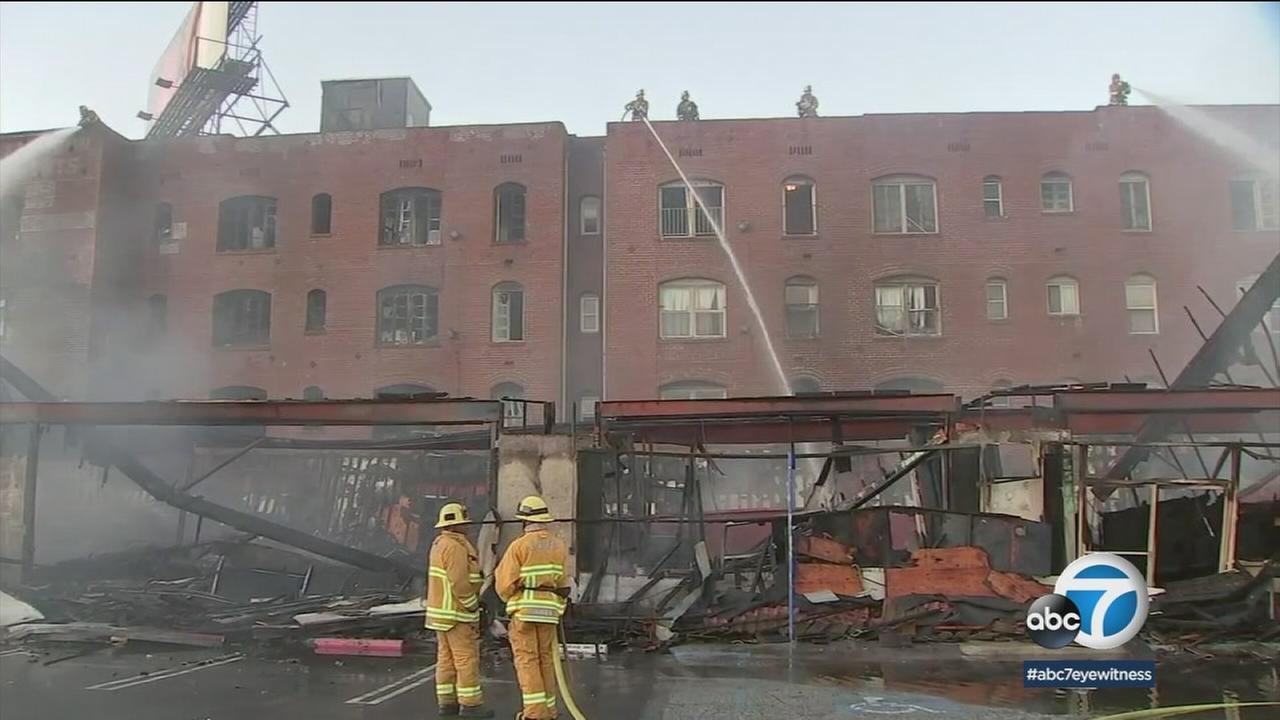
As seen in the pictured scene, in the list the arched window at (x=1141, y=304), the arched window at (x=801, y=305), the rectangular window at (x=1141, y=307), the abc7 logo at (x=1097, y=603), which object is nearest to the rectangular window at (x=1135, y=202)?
the arched window at (x=1141, y=304)

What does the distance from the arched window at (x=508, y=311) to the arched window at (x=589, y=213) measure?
2.48m

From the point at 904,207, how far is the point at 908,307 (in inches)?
105

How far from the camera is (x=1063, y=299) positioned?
2375 centimetres

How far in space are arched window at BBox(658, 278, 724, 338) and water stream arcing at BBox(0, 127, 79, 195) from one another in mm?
17104

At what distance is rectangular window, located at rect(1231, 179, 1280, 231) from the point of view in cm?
2355

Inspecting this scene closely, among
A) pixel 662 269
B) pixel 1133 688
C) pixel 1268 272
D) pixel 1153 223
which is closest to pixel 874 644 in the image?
pixel 1133 688

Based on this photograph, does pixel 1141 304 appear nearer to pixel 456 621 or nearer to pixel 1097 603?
pixel 1097 603

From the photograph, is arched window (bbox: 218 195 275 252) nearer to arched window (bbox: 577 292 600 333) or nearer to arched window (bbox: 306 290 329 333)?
arched window (bbox: 306 290 329 333)

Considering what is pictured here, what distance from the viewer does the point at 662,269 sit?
24203mm

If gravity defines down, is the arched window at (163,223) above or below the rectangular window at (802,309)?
above

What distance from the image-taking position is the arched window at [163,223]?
86.7ft

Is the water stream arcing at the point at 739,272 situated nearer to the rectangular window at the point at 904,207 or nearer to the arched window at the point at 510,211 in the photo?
the rectangular window at the point at 904,207

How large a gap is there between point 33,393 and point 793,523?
11800 millimetres

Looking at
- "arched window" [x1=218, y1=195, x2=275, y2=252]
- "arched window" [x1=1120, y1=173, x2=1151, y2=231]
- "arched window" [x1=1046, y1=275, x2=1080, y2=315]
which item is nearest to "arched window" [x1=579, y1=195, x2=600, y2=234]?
"arched window" [x1=218, y1=195, x2=275, y2=252]
